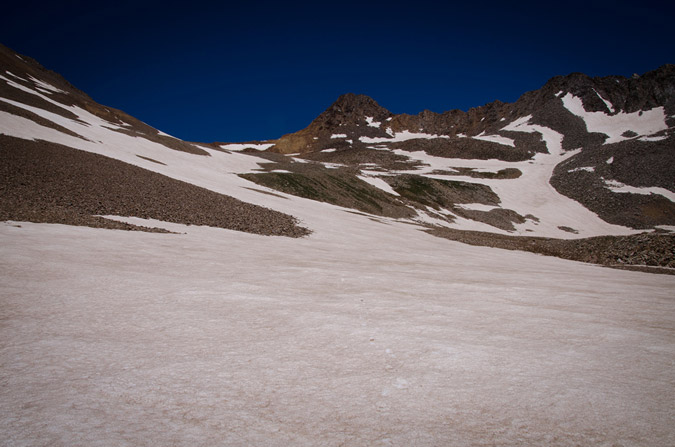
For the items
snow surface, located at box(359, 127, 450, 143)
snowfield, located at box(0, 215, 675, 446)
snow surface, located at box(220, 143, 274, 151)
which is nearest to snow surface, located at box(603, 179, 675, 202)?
snowfield, located at box(0, 215, 675, 446)

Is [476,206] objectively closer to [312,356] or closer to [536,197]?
Answer: [536,197]

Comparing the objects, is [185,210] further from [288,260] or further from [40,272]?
[40,272]

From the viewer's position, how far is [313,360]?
175 inches

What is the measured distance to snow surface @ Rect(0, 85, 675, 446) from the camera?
3.05m

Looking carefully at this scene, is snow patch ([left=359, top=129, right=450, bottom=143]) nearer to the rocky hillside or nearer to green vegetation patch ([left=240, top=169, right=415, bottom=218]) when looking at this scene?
the rocky hillside

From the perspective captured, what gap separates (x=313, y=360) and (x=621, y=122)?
18173cm

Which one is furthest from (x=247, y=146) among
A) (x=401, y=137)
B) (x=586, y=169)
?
(x=586, y=169)

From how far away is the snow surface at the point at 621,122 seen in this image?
406 ft

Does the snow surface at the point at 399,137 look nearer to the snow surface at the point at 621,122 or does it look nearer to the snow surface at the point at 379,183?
the snow surface at the point at 621,122

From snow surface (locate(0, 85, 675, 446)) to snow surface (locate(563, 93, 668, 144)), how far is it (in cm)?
14934

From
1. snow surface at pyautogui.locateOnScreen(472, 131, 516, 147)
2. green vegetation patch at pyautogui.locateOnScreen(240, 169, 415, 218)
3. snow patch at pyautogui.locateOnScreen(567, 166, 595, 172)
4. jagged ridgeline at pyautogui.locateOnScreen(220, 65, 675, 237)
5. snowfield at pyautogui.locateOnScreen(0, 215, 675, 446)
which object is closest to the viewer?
snowfield at pyautogui.locateOnScreen(0, 215, 675, 446)

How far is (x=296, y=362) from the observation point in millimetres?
4355

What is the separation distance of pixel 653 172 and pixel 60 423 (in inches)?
4690

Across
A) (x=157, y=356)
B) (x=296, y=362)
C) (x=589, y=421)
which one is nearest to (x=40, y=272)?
(x=157, y=356)
